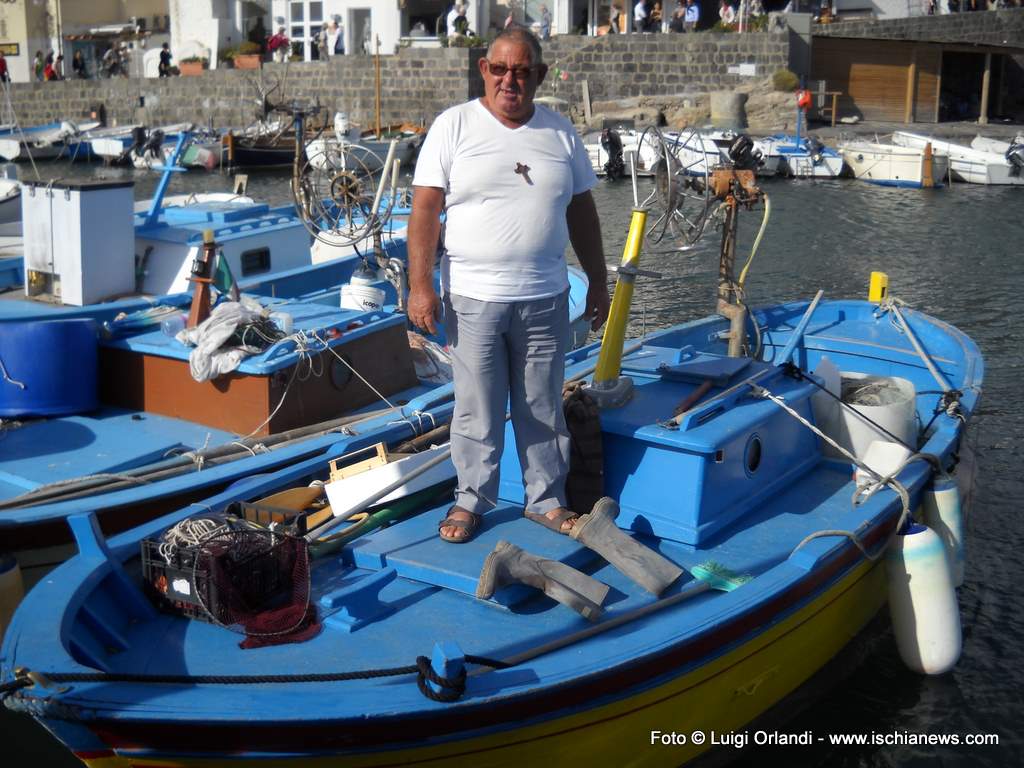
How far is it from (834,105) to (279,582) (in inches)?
1322

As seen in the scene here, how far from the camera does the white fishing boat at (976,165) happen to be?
Answer: 28609mm

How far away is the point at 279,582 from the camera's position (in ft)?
16.4

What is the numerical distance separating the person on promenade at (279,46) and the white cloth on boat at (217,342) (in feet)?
123

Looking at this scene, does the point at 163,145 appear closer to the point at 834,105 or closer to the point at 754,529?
the point at 834,105

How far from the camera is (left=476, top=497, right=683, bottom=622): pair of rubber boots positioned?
15.8 ft

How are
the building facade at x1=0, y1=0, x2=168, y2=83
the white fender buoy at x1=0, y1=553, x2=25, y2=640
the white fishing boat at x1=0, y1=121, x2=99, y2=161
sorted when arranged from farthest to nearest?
the building facade at x1=0, y1=0, x2=168, y2=83, the white fishing boat at x1=0, y1=121, x2=99, y2=161, the white fender buoy at x1=0, y1=553, x2=25, y2=640

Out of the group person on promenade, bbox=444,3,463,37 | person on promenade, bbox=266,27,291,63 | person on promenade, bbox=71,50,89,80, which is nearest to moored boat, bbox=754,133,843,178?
person on promenade, bbox=444,3,463,37

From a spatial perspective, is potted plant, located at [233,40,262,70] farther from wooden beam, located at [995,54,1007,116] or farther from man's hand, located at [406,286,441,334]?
man's hand, located at [406,286,441,334]

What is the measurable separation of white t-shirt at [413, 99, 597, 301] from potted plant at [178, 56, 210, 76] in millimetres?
41125

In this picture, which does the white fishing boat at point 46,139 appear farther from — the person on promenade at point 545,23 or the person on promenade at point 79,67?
the person on promenade at point 545,23

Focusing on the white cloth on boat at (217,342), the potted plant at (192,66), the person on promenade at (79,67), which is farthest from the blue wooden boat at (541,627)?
the person on promenade at (79,67)

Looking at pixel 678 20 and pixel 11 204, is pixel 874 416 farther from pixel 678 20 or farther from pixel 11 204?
pixel 678 20

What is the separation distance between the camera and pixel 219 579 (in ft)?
15.6

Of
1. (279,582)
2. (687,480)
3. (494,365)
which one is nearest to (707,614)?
(687,480)
